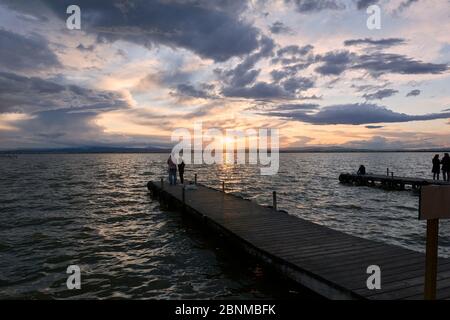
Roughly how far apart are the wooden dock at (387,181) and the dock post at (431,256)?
86.4 ft

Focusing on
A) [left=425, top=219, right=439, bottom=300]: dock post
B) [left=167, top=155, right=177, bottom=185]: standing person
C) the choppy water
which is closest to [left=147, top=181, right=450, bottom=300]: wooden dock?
the choppy water

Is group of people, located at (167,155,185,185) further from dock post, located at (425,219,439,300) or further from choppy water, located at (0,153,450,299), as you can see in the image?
dock post, located at (425,219,439,300)

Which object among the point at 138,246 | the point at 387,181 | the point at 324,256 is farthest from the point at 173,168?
the point at 387,181

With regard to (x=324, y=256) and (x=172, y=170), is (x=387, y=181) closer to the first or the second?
(x=172, y=170)

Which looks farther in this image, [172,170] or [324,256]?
[172,170]

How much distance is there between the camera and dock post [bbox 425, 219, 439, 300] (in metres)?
5.28

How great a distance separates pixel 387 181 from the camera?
3484cm

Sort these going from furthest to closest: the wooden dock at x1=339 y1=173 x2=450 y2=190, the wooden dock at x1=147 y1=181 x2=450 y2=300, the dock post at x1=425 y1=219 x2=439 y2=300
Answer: the wooden dock at x1=339 y1=173 x2=450 y2=190
the wooden dock at x1=147 y1=181 x2=450 y2=300
the dock post at x1=425 y1=219 x2=439 y2=300

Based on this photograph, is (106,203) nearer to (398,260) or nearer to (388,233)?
(388,233)

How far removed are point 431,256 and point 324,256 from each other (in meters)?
3.64

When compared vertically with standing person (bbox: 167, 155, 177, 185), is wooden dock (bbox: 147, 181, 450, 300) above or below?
below

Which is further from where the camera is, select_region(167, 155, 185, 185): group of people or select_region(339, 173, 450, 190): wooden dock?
select_region(339, 173, 450, 190): wooden dock

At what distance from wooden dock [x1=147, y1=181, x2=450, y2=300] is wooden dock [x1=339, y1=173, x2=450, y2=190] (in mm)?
21548

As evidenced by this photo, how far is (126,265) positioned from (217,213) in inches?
198
